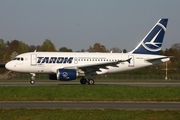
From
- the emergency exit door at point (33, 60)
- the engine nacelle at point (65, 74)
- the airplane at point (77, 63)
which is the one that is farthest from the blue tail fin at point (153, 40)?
the emergency exit door at point (33, 60)

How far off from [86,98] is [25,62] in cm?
1724

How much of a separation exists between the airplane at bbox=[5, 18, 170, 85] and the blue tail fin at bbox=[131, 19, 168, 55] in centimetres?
39

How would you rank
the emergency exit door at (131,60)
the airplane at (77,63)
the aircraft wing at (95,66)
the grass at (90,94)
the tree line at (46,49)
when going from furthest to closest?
the tree line at (46,49)
the emergency exit door at (131,60)
the airplane at (77,63)
the aircraft wing at (95,66)
the grass at (90,94)

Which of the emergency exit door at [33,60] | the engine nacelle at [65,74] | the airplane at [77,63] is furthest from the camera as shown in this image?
the emergency exit door at [33,60]

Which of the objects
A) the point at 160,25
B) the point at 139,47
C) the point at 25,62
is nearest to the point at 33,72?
the point at 25,62

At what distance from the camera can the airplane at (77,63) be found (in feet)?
136

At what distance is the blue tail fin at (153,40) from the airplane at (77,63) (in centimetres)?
39

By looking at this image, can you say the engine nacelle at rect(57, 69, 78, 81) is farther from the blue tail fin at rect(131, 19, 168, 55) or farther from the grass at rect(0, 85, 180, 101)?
the blue tail fin at rect(131, 19, 168, 55)

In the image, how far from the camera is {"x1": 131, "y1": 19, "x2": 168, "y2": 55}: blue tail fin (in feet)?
153

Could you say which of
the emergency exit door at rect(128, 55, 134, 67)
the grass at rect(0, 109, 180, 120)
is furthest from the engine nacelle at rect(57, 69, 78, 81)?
the grass at rect(0, 109, 180, 120)

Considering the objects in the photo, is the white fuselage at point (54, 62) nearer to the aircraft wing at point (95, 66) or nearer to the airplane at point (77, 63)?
the airplane at point (77, 63)

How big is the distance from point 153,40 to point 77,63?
1017cm

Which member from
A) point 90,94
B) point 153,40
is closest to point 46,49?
point 153,40

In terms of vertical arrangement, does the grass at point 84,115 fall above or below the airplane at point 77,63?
below
